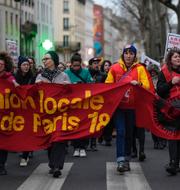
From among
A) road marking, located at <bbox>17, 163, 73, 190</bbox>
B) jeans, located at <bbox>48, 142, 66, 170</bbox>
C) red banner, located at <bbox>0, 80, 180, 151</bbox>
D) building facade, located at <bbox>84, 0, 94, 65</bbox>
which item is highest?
building facade, located at <bbox>84, 0, 94, 65</bbox>

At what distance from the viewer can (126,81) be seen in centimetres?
1148

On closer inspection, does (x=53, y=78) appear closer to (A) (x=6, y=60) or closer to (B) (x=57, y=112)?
(B) (x=57, y=112)

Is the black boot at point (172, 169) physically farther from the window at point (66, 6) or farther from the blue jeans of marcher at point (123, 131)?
the window at point (66, 6)

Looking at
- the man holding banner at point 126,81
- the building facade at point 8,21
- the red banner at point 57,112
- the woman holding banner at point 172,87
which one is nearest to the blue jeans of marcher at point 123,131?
the man holding banner at point 126,81

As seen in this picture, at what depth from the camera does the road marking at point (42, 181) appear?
10.1m

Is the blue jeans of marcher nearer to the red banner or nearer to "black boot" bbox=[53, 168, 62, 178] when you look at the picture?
the red banner

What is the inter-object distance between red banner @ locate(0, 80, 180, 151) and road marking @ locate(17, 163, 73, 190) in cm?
43

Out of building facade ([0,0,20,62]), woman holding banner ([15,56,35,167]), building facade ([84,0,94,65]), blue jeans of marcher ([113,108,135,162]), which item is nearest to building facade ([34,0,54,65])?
building facade ([0,0,20,62])

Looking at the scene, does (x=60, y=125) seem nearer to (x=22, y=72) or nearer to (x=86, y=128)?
(x=86, y=128)

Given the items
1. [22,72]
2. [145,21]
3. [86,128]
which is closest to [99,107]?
[86,128]

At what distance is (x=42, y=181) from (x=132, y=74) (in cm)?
215

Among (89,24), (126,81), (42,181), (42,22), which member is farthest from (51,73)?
(89,24)

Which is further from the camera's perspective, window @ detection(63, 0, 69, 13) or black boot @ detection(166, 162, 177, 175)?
window @ detection(63, 0, 69, 13)

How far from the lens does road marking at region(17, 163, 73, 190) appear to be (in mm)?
10102
